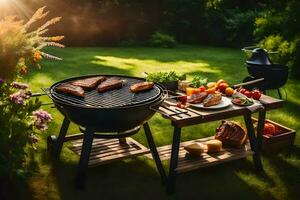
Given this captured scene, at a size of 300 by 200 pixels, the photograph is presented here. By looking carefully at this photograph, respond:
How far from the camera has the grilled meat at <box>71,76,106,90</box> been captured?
462 centimetres

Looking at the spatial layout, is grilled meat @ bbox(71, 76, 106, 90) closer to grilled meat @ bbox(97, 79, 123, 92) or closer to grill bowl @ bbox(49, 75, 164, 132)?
grilled meat @ bbox(97, 79, 123, 92)

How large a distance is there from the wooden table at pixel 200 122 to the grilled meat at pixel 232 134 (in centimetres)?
11

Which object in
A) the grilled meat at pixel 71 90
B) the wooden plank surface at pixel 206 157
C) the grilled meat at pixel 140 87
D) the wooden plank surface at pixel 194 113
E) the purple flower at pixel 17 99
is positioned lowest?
the wooden plank surface at pixel 206 157

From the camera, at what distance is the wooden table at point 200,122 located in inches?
170

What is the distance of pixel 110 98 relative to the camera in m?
4.38

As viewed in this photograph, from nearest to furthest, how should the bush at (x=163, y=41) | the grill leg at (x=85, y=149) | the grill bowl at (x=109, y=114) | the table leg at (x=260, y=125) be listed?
the grill bowl at (x=109, y=114) < the grill leg at (x=85, y=149) < the table leg at (x=260, y=125) < the bush at (x=163, y=41)

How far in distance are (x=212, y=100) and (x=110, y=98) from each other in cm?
119

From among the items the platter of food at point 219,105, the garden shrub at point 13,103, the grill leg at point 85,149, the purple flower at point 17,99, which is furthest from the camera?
the platter of food at point 219,105

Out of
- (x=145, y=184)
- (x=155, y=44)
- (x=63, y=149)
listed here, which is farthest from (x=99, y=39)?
(x=145, y=184)

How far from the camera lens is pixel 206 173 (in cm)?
505

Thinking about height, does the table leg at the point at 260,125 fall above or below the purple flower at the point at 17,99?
below

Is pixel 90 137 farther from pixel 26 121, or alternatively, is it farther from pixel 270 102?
pixel 270 102

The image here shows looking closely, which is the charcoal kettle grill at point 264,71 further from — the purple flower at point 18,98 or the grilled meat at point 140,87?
the purple flower at point 18,98

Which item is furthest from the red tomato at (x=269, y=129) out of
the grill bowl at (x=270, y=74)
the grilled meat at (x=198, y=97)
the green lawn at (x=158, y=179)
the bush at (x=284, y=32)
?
the bush at (x=284, y=32)
